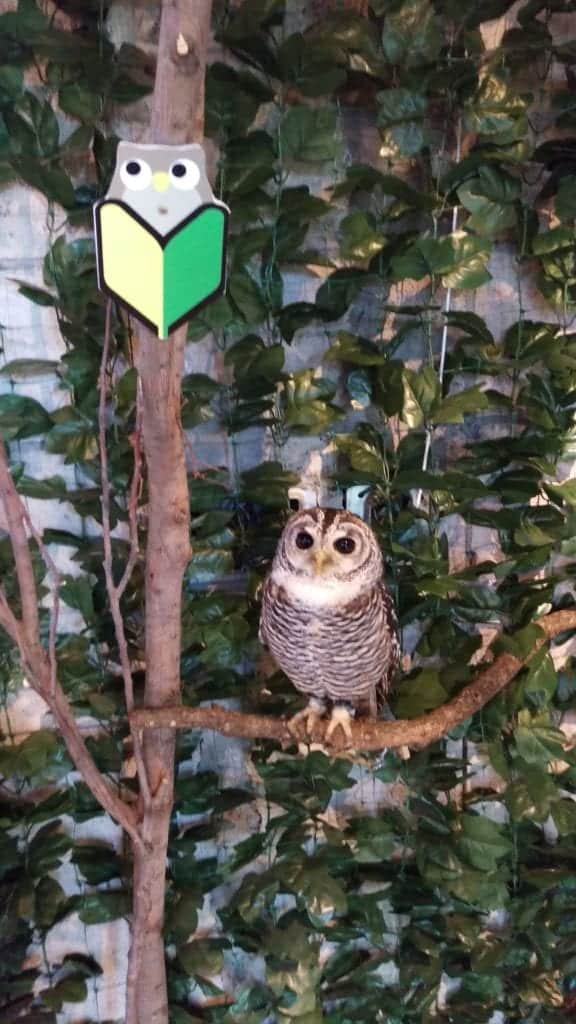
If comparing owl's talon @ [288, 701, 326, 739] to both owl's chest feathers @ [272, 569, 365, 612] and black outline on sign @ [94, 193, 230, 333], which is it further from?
black outline on sign @ [94, 193, 230, 333]

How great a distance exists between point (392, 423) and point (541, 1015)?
1105 millimetres

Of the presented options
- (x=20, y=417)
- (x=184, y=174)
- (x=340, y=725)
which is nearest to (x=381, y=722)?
(x=340, y=725)

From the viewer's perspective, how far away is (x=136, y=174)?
505mm

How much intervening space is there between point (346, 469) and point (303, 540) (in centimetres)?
30

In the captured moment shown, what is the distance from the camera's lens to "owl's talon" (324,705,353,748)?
1022 mm

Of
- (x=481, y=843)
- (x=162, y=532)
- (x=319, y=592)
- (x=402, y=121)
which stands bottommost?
(x=481, y=843)

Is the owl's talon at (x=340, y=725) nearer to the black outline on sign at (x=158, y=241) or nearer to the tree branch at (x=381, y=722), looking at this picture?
the tree branch at (x=381, y=722)

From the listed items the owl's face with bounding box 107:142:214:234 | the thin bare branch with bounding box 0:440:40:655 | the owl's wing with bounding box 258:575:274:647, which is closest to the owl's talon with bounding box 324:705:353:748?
the owl's wing with bounding box 258:575:274:647

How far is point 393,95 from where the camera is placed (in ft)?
3.24

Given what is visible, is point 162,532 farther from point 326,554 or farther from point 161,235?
point 161,235

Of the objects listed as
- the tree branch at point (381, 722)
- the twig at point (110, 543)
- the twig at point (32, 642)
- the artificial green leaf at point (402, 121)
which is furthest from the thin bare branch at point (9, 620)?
the artificial green leaf at point (402, 121)

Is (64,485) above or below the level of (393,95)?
below

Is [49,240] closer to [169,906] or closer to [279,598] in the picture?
[279,598]

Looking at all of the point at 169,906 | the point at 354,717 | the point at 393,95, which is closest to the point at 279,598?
the point at 354,717
